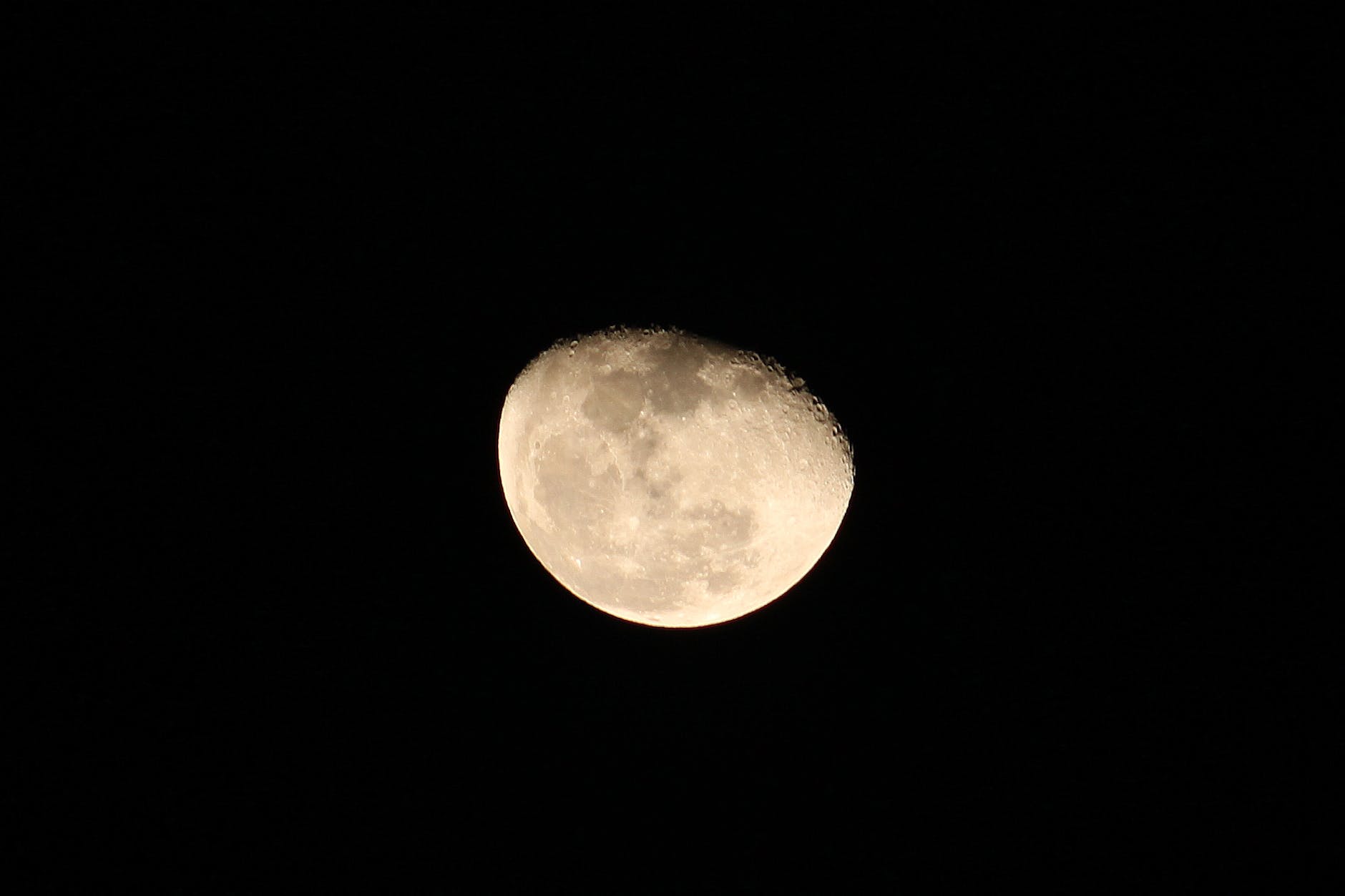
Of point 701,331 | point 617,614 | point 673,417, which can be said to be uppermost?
point 701,331

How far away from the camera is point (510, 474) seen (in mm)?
3387

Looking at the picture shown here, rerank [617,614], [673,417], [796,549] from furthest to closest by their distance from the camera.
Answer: [617,614] < [796,549] < [673,417]

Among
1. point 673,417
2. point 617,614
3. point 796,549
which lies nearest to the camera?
point 673,417

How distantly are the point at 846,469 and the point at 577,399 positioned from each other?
1.09 m

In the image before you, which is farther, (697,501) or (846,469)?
(846,469)

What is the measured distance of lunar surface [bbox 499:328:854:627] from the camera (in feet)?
9.62

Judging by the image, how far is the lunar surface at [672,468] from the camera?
293cm

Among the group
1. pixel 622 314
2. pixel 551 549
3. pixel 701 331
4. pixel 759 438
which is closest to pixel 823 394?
pixel 759 438

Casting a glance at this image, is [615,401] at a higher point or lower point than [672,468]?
higher

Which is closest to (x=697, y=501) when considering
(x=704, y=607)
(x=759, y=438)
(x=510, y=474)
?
(x=759, y=438)

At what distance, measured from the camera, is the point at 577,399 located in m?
3.04

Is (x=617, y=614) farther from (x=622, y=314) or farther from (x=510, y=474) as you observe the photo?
(x=622, y=314)

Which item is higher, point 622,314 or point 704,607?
point 622,314

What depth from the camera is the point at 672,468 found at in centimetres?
293
